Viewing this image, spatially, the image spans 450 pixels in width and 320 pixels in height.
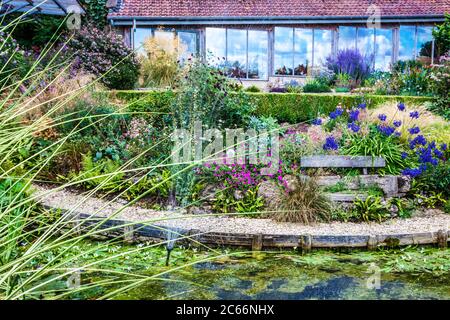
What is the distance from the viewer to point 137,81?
11.7m

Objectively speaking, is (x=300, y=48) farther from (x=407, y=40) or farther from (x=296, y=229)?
(x=296, y=229)

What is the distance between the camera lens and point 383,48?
53.5 feet

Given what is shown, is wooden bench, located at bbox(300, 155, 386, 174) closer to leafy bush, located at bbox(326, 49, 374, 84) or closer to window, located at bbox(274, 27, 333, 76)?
leafy bush, located at bbox(326, 49, 374, 84)

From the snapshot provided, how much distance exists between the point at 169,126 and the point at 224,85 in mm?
1187

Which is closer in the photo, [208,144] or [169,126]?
[208,144]

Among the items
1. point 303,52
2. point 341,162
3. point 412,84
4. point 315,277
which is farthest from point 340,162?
point 303,52

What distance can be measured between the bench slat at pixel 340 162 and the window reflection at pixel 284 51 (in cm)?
1058

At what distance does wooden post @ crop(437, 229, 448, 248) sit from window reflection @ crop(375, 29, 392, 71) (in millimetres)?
12236

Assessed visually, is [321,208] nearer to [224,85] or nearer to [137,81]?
[224,85]

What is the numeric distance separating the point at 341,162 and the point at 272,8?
10.9m

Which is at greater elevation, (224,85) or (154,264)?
(224,85)

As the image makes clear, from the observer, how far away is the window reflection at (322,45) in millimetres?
16141

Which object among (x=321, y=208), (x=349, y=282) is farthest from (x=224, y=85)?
(x=349, y=282)

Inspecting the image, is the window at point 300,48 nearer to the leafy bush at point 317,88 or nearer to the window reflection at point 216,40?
the window reflection at point 216,40
